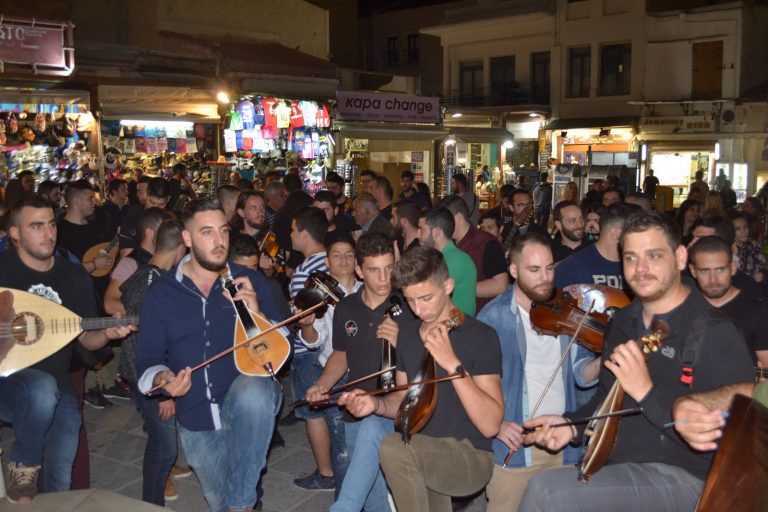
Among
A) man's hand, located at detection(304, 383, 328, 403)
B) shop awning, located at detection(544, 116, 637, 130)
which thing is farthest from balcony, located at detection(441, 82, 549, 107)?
man's hand, located at detection(304, 383, 328, 403)

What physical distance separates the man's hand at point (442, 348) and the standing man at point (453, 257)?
1532 mm

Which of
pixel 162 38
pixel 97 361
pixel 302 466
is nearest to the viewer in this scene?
pixel 97 361

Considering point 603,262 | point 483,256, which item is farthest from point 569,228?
point 603,262

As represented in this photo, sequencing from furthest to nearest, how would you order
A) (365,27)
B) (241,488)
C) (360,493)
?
1. (365,27)
2. (241,488)
3. (360,493)

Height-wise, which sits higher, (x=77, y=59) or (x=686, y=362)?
(x=77, y=59)

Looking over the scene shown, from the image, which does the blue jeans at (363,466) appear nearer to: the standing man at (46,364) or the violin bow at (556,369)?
the violin bow at (556,369)

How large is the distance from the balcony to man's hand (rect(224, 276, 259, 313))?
2682 centimetres

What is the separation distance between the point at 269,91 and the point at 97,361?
1137cm

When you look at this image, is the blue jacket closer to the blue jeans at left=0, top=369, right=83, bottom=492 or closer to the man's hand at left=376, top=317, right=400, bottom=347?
the man's hand at left=376, top=317, right=400, bottom=347

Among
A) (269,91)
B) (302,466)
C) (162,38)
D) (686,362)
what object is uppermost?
(162,38)

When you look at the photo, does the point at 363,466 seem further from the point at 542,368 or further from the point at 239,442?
the point at 542,368

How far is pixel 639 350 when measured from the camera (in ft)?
10.1

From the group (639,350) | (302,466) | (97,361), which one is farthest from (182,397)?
(639,350)

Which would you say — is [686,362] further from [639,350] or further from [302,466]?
[302,466]
